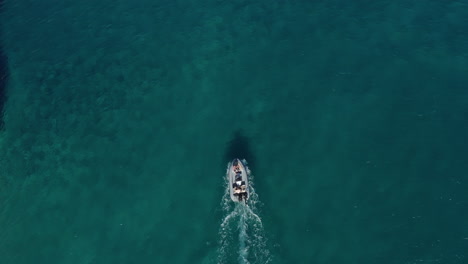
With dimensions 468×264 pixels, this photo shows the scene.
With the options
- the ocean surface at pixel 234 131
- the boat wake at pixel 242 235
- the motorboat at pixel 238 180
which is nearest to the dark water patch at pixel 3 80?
the ocean surface at pixel 234 131

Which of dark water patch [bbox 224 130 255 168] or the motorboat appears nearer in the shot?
the motorboat

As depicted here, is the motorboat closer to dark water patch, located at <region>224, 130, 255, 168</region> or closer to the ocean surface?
the ocean surface

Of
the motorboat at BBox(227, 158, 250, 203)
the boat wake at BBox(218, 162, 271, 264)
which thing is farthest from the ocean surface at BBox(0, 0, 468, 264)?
the motorboat at BBox(227, 158, 250, 203)

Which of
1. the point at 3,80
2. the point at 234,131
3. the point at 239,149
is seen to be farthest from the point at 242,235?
the point at 3,80

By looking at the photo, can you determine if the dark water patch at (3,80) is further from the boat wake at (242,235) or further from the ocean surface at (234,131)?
the boat wake at (242,235)

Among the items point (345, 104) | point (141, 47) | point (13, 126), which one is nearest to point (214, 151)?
point (345, 104)

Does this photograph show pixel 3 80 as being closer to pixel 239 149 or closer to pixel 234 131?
pixel 234 131

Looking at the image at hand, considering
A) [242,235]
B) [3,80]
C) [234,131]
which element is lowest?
[242,235]
